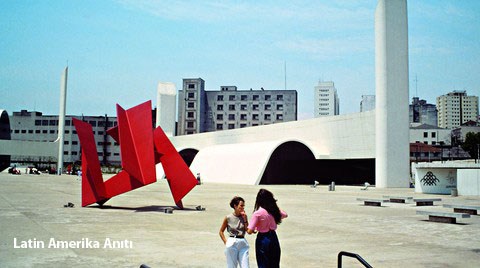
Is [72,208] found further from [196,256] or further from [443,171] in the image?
[443,171]

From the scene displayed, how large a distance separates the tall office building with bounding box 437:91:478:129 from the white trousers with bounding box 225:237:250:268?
19977 centimetres

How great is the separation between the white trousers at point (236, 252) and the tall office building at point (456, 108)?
19977 centimetres

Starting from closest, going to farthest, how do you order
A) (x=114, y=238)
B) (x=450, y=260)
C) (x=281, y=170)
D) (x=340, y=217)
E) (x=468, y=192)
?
(x=450, y=260)
(x=114, y=238)
(x=340, y=217)
(x=468, y=192)
(x=281, y=170)

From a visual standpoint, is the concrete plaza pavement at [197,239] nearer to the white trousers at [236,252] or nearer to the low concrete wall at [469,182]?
the white trousers at [236,252]

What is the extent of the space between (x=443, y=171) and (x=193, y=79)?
8223 cm

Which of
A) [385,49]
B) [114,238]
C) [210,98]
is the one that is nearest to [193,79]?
[210,98]

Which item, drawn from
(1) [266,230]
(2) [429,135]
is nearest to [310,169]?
(1) [266,230]

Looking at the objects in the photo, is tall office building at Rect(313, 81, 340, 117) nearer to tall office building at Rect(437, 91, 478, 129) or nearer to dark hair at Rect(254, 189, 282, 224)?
tall office building at Rect(437, 91, 478, 129)

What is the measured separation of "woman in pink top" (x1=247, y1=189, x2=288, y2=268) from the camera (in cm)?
605

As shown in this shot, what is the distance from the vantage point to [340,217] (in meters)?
17.3

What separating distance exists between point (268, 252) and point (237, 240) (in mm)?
533

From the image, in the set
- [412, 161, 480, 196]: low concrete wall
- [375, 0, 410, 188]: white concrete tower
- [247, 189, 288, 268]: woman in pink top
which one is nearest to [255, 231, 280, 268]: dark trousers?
[247, 189, 288, 268]: woman in pink top

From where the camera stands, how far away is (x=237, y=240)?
21.0 feet

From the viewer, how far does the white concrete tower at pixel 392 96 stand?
42.9 m
